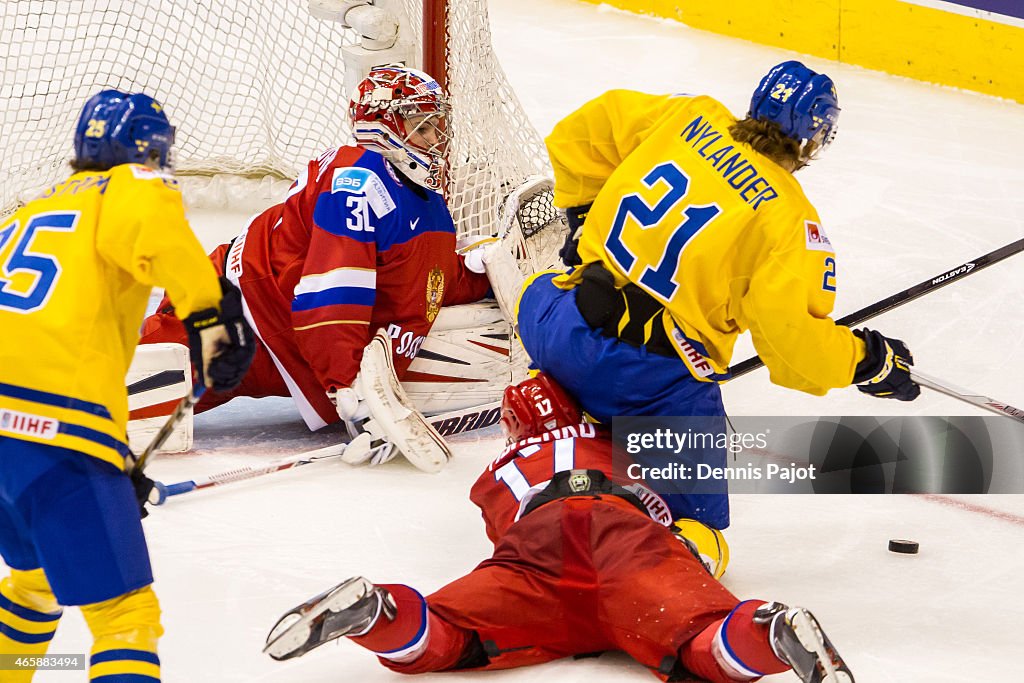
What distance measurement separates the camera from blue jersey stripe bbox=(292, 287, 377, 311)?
348 cm

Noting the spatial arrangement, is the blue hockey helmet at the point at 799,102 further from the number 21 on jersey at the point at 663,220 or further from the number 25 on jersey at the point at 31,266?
the number 25 on jersey at the point at 31,266

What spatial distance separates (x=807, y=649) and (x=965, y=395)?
1.35 m

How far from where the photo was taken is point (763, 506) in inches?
134

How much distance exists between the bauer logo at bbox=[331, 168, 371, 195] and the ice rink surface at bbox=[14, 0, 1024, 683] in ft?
2.22

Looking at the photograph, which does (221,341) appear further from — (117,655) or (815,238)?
(815,238)

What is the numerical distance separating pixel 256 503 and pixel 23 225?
1276 mm

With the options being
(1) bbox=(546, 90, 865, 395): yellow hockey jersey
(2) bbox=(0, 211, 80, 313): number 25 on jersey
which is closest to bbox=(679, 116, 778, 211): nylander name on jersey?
(1) bbox=(546, 90, 865, 395): yellow hockey jersey

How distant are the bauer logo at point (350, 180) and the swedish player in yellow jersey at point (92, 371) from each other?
1375mm

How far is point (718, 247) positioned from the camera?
9.08ft

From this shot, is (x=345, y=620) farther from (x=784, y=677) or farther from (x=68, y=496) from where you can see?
(x=784, y=677)

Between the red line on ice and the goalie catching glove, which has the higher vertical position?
the goalie catching glove

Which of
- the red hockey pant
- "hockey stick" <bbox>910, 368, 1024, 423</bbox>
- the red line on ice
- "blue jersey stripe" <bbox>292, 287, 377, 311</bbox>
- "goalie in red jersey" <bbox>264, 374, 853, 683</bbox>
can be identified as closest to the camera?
"goalie in red jersey" <bbox>264, 374, 853, 683</bbox>

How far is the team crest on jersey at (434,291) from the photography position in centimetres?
368

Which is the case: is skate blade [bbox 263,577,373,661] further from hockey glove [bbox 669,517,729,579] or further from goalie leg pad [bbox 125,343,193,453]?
goalie leg pad [bbox 125,343,193,453]
